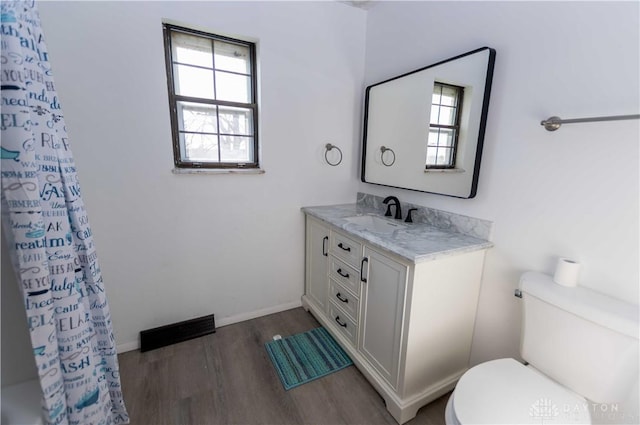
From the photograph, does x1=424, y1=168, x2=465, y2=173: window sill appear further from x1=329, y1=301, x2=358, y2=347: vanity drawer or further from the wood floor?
the wood floor

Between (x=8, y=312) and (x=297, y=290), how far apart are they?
5.85ft

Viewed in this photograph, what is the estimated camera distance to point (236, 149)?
2086 mm

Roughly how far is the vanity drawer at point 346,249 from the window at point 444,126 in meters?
0.71

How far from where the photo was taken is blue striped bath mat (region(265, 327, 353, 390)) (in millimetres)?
1719

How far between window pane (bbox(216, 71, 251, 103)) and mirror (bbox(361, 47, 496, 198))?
96 centimetres

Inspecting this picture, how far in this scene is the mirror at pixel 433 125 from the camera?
149 cm

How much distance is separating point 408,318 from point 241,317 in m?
1.46

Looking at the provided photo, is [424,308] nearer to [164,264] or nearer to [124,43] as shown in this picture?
[164,264]

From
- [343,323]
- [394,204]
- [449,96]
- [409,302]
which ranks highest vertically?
[449,96]

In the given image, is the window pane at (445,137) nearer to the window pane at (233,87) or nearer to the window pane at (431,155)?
the window pane at (431,155)

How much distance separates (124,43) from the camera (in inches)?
62.8

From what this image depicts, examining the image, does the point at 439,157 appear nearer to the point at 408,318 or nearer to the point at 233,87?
the point at 408,318

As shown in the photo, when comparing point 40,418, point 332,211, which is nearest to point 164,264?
point 40,418

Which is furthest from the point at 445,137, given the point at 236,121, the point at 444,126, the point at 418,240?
the point at 236,121
